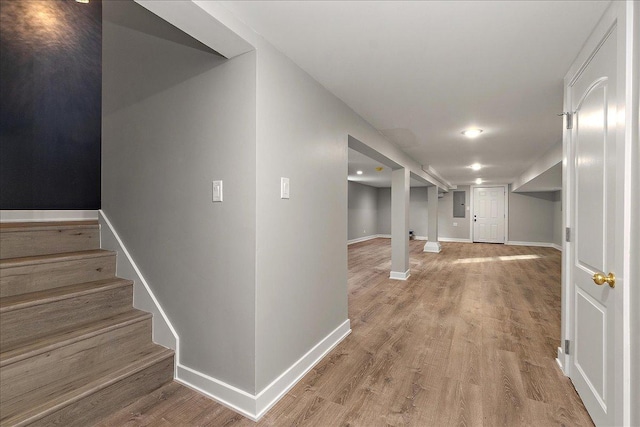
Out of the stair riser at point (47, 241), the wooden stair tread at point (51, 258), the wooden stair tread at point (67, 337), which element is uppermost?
the stair riser at point (47, 241)

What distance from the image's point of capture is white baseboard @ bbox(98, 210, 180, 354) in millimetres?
1995

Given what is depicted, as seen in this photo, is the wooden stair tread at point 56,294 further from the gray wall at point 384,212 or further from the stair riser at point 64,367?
the gray wall at point 384,212

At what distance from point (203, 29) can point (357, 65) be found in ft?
3.48

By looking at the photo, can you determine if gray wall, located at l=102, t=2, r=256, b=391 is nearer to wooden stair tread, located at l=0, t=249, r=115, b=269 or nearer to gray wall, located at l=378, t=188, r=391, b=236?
wooden stair tread, located at l=0, t=249, r=115, b=269

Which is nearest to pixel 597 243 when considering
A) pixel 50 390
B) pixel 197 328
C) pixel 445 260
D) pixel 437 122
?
pixel 437 122

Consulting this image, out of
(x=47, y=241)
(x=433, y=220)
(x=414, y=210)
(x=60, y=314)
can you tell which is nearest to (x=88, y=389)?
(x=60, y=314)

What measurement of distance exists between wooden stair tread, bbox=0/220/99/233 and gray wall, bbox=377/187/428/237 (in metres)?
11.7

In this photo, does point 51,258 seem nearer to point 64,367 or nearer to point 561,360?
point 64,367

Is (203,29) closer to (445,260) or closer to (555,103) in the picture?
(555,103)

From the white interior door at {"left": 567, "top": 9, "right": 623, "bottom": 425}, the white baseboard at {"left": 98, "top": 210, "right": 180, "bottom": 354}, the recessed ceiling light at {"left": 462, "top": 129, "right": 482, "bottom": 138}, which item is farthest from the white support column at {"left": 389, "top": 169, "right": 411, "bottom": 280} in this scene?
the white baseboard at {"left": 98, "top": 210, "right": 180, "bottom": 354}

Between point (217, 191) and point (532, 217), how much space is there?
11.9 metres

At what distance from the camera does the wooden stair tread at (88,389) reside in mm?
1329

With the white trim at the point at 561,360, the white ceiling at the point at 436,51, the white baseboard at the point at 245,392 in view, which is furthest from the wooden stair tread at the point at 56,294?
the white trim at the point at 561,360

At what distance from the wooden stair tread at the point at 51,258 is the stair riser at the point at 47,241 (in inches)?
2.8
